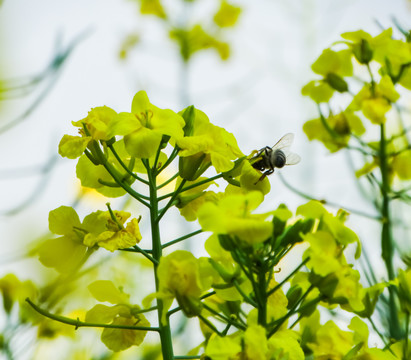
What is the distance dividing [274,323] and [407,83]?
558 mm

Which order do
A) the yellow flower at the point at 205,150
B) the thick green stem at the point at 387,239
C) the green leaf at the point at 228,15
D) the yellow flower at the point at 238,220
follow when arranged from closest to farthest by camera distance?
the yellow flower at the point at 238,220
the yellow flower at the point at 205,150
the thick green stem at the point at 387,239
the green leaf at the point at 228,15

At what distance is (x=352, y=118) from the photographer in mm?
1082

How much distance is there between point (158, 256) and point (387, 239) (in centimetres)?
43

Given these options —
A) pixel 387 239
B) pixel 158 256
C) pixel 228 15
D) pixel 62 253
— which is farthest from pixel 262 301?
pixel 228 15

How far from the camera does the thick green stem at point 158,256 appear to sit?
591mm

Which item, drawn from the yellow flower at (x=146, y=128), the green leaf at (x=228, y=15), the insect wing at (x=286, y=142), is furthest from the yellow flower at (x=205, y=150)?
the green leaf at (x=228, y=15)

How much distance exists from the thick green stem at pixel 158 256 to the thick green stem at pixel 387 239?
37cm

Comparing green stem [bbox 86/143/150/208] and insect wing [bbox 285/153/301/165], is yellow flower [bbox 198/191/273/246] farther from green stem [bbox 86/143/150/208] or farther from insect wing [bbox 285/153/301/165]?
insect wing [bbox 285/153/301/165]

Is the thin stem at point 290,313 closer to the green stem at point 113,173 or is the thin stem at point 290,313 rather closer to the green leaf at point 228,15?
the green stem at point 113,173

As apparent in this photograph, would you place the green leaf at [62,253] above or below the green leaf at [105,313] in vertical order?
above

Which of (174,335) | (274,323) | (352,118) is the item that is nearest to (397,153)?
(352,118)

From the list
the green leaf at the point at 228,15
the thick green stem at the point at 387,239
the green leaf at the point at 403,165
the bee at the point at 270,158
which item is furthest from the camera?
the green leaf at the point at 228,15

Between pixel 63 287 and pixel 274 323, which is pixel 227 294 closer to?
pixel 274 323

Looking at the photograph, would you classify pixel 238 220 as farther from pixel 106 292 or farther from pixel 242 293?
pixel 106 292
